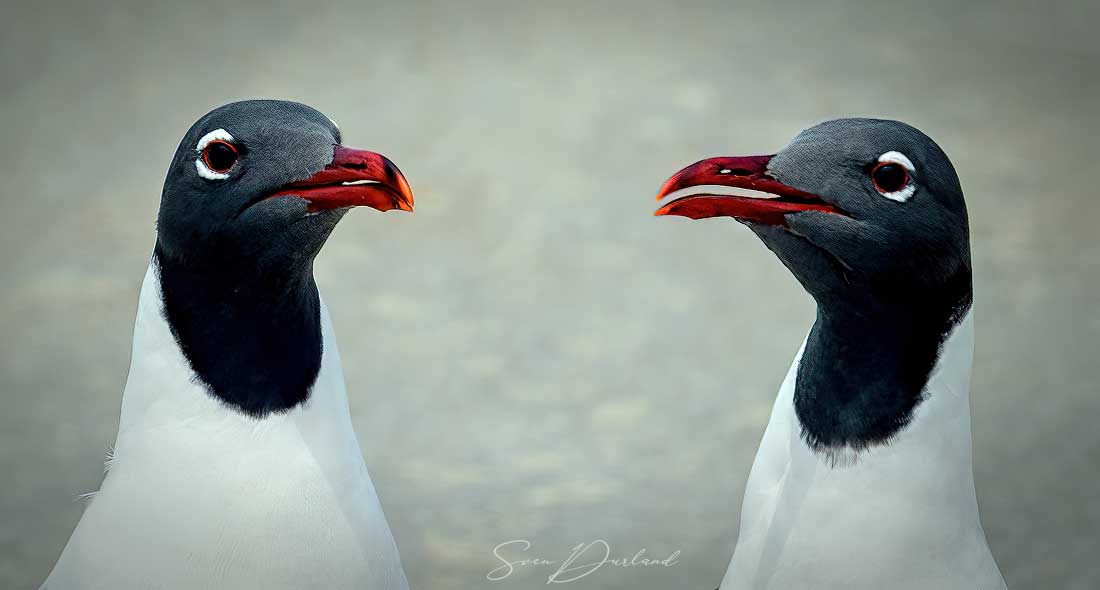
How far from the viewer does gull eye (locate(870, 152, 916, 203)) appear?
13.1 feet

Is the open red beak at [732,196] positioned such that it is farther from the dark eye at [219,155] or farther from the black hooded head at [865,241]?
the dark eye at [219,155]

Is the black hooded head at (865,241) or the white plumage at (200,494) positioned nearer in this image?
the black hooded head at (865,241)

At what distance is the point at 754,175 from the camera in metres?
4.09

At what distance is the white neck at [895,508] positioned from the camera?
416 cm

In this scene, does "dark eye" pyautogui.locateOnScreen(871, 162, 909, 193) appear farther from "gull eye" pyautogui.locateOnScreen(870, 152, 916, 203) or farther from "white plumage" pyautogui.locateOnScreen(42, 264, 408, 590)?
"white plumage" pyautogui.locateOnScreen(42, 264, 408, 590)

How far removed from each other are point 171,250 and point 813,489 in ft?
6.06

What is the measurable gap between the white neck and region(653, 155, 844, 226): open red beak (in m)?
0.55

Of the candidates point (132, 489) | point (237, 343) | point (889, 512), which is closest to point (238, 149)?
point (237, 343)

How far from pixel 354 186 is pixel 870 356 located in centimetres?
143

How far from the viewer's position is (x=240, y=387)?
4188 mm

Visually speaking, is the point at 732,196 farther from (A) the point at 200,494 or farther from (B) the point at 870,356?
(A) the point at 200,494

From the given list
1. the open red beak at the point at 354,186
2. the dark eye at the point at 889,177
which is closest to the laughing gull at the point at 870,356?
the dark eye at the point at 889,177

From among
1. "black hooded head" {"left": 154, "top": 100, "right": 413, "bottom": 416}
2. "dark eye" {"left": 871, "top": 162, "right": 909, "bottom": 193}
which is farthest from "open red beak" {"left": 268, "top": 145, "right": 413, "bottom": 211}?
"dark eye" {"left": 871, "top": 162, "right": 909, "bottom": 193}
